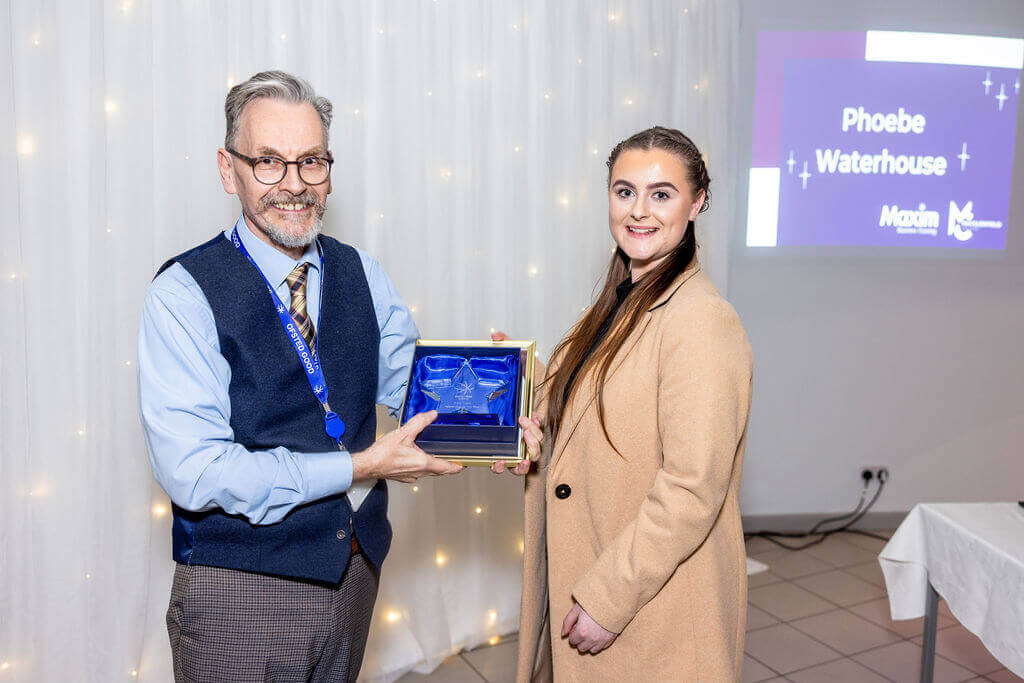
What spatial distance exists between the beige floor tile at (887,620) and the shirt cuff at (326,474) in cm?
282

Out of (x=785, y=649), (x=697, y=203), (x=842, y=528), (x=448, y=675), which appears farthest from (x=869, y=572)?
(x=697, y=203)

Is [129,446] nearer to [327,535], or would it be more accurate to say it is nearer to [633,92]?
[327,535]

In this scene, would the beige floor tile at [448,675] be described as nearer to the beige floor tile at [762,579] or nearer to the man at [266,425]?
the man at [266,425]

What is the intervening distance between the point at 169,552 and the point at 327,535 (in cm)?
132

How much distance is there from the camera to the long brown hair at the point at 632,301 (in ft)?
5.48

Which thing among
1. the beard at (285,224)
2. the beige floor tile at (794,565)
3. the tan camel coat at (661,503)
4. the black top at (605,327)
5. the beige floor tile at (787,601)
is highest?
the beard at (285,224)

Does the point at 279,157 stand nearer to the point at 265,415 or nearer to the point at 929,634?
the point at 265,415

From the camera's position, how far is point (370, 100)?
2.91 metres

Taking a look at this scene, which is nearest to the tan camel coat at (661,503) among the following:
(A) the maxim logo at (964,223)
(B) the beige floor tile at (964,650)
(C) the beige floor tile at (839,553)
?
(B) the beige floor tile at (964,650)

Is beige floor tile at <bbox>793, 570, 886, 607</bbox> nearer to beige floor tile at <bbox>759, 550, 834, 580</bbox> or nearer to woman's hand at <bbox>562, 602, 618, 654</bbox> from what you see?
beige floor tile at <bbox>759, 550, 834, 580</bbox>

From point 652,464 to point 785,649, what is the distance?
2079mm

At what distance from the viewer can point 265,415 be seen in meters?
1.60

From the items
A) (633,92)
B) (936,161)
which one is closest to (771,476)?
(936,161)

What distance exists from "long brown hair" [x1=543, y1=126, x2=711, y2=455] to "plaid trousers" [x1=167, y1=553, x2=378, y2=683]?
65 centimetres
